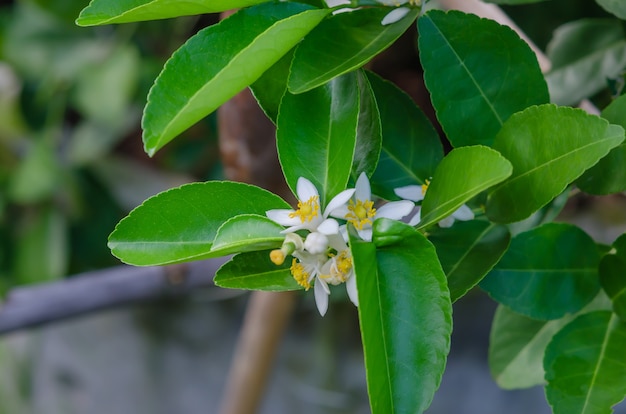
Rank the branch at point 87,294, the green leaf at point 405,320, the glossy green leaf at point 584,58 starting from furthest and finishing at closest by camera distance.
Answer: the branch at point 87,294 < the glossy green leaf at point 584,58 < the green leaf at point 405,320

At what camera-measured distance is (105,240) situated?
1316 mm

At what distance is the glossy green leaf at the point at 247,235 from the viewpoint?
0.76 feet

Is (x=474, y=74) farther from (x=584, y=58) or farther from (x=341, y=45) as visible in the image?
(x=584, y=58)

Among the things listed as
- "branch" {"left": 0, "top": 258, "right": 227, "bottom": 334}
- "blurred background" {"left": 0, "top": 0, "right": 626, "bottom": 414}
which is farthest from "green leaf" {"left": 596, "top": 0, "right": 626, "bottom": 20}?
"blurred background" {"left": 0, "top": 0, "right": 626, "bottom": 414}

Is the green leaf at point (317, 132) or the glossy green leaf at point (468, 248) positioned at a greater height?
the green leaf at point (317, 132)

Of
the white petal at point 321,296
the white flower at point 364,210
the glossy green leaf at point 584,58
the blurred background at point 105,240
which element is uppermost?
the white flower at point 364,210

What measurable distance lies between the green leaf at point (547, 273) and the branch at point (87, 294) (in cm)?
53

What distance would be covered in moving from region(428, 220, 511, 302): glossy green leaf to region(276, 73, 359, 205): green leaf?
0.19 feet

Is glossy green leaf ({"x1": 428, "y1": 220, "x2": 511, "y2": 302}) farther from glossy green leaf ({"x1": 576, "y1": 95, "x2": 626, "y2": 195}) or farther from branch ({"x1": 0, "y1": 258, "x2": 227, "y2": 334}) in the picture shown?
branch ({"x1": 0, "y1": 258, "x2": 227, "y2": 334})

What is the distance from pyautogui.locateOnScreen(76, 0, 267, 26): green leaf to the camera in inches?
9.2

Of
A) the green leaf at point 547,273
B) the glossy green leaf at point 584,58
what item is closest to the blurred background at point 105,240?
the glossy green leaf at point 584,58

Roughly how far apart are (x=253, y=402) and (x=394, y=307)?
718 mm

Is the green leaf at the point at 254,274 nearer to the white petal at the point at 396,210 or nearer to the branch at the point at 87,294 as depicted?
the white petal at the point at 396,210

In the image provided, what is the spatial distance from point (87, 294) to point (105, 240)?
52cm
